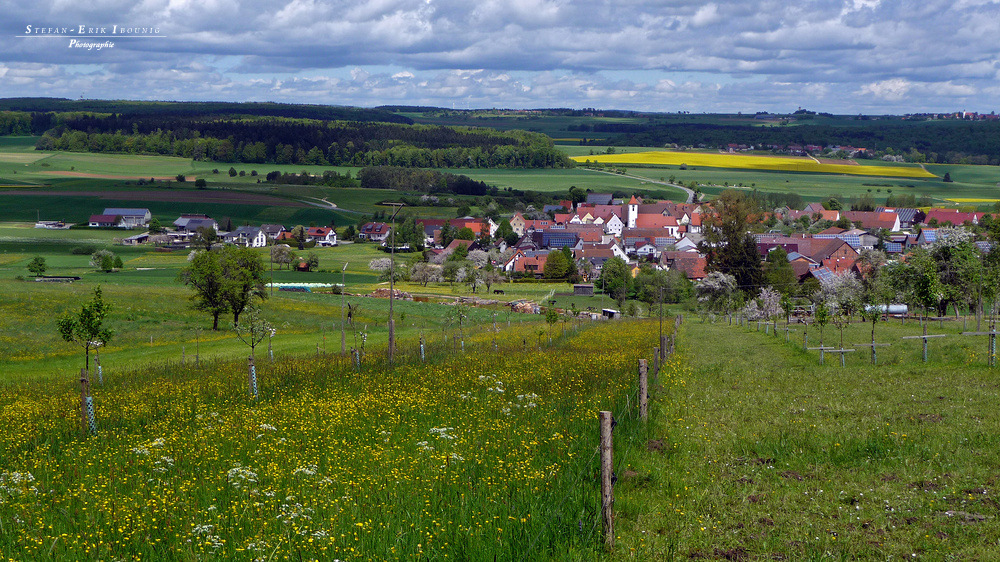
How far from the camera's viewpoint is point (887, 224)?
149 meters

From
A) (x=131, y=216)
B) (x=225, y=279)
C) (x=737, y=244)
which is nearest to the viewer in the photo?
(x=225, y=279)

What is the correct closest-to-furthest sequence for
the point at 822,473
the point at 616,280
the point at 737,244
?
the point at 822,473 < the point at 737,244 < the point at 616,280

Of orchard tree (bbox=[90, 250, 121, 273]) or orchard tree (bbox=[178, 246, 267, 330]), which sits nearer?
orchard tree (bbox=[178, 246, 267, 330])

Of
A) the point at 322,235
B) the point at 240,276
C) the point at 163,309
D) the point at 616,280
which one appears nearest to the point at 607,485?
the point at 240,276

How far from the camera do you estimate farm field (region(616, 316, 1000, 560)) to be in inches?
324

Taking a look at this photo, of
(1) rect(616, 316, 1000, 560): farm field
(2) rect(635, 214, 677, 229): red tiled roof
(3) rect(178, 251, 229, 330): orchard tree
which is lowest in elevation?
(2) rect(635, 214, 677, 229): red tiled roof

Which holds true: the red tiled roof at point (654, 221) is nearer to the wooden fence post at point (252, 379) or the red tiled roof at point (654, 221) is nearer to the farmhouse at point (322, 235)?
the farmhouse at point (322, 235)

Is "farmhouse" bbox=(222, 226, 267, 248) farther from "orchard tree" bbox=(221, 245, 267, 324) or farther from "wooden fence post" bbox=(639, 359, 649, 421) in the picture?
"wooden fence post" bbox=(639, 359, 649, 421)

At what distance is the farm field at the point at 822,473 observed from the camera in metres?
8.23

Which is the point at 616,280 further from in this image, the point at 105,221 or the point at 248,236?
the point at 105,221

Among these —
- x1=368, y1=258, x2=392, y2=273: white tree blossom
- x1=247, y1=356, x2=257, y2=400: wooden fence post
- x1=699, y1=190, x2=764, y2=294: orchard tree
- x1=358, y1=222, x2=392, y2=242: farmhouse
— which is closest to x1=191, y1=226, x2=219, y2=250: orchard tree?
x1=358, y1=222, x2=392, y2=242: farmhouse

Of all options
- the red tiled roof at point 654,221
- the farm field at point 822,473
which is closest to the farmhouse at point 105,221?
the red tiled roof at point 654,221

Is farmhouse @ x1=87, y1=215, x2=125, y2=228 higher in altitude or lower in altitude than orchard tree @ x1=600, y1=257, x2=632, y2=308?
higher

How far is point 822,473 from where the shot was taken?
10727 millimetres
